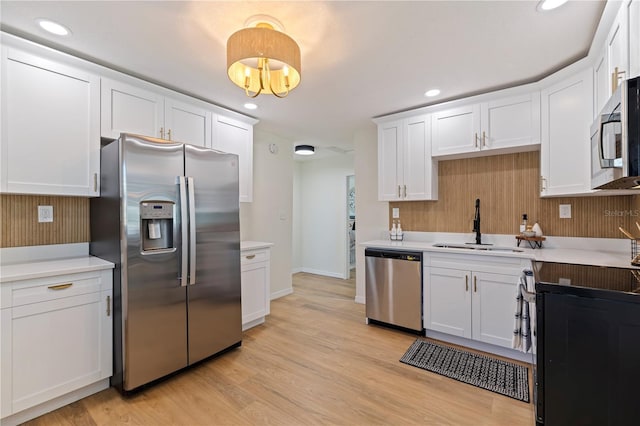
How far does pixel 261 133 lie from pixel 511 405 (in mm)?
3899

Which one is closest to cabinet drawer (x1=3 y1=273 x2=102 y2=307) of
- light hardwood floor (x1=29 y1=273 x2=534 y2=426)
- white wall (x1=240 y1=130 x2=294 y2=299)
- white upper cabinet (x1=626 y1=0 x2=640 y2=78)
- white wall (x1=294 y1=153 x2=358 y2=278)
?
light hardwood floor (x1=29 y1=273 x2=534 y2=426)

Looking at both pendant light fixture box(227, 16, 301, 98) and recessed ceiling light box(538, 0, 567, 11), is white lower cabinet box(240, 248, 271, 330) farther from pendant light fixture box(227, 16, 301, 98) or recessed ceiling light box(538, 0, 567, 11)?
recessed ceiling light box(538, 0, 567, 11)

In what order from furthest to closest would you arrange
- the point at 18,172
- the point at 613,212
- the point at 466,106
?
the point at 466,106 → the point at 613,212 → the point at 18,172

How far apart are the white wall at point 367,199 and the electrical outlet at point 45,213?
10.2 ft

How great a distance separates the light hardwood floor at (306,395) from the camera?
5.99ft

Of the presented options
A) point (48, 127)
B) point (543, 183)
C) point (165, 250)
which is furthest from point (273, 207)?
point (543, 183)

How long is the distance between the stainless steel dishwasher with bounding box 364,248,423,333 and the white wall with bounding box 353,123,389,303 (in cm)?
72

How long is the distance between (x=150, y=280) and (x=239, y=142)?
1.86 metres

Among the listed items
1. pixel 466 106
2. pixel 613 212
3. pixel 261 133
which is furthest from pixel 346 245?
pixel 613 212

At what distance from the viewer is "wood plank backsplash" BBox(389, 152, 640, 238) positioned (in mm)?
2520

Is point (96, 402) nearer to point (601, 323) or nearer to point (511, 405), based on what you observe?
point (511, 405)

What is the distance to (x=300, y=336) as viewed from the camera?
9.90 feet

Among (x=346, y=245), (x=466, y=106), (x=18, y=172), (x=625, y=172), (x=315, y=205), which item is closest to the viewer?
(x=625, y=172)

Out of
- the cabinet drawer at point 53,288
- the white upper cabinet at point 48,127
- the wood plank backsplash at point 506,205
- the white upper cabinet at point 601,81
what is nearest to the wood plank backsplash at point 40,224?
the white upper cabinet at point 48,127
